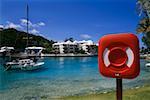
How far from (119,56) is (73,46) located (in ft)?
147

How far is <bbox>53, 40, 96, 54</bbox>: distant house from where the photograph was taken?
42.2m

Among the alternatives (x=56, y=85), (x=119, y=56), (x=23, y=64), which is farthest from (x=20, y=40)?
(x=119, y=56)

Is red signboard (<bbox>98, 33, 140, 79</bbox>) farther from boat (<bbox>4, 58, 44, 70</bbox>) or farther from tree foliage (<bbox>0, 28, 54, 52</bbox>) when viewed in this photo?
boat (<bbox>4, 58, 44, 70</bbox>)

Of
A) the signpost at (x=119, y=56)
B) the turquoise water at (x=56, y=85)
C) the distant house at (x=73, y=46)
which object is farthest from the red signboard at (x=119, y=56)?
the distant house at (x=73, y=46)

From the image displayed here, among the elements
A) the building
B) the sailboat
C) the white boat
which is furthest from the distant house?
the white boat

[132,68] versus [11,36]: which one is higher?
[11,36]

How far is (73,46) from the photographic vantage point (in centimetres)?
4659

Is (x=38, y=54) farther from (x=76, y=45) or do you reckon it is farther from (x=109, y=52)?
(x=109, y=52)

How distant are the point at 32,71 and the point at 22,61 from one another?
4.23 feet

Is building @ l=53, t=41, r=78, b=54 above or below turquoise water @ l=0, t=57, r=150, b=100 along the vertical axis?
above

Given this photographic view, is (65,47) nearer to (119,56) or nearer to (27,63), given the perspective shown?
(27,63)

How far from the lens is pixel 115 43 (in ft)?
6.31

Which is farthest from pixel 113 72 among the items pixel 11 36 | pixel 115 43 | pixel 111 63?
pixel 11 36

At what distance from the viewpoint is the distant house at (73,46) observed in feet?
139
